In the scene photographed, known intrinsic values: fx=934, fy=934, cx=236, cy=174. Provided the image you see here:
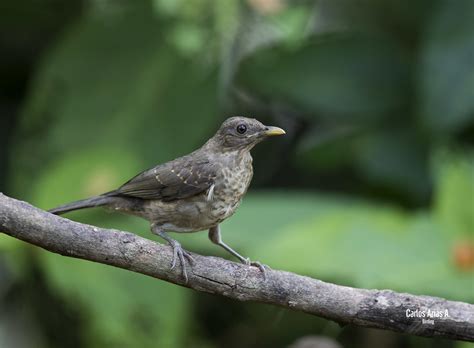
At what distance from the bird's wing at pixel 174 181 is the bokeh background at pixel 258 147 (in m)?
1.86

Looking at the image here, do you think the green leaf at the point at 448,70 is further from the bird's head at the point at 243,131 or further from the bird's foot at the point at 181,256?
the bird's foot at the point at 181,256

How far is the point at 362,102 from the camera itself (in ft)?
19.4

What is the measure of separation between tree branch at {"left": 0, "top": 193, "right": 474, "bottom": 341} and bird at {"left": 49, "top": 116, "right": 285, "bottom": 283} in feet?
0.32

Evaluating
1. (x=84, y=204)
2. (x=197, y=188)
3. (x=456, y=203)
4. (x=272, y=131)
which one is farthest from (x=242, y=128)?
(x=456, y=203)

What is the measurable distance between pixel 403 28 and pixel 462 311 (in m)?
3.78

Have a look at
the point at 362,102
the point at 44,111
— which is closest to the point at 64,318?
the point at 44,111

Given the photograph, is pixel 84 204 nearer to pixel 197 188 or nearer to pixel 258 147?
pixel 197 188

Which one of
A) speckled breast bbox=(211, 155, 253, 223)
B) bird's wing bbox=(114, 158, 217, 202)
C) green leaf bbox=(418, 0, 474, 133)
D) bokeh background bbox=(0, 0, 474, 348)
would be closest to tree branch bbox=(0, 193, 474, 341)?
speckled breast bbox=(211, 155, 253, 223)

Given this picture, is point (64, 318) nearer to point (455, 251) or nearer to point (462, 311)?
point (455, 251)

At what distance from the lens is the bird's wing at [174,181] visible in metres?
3.20

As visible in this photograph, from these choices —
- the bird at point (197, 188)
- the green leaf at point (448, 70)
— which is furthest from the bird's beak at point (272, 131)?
the green leaf at point (448, 70)

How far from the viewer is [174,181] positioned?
3.27 metres

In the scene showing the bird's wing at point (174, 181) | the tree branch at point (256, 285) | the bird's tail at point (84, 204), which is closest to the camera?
the tree branch at point (256, 285)

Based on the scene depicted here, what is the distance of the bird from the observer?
3100 mm
